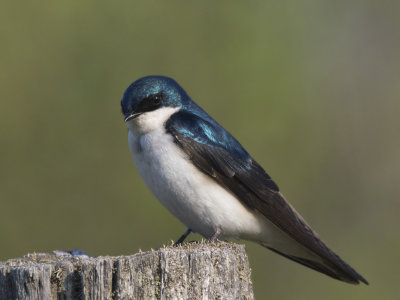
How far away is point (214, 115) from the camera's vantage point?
17.6ft

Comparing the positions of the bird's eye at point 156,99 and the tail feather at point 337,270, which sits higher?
the bird's eye at point 156,99

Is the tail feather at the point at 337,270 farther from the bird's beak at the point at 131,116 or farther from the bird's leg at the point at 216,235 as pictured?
the bird's beak at the point at 131,116

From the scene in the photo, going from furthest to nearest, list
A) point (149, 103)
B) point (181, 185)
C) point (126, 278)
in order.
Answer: point (149, 103) < point (181, 185) < point (126, 278)

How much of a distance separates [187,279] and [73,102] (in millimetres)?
2813

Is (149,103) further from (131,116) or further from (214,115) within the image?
(214,115)

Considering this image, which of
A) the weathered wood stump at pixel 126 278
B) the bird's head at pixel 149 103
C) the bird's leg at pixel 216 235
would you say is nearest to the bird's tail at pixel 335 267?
the bird's leg at pixel 216 235

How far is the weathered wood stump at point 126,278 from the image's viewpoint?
228cm

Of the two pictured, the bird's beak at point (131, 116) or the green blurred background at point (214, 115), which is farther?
the green blurred background at point (214, 115)

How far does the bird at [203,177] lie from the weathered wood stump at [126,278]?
910mm

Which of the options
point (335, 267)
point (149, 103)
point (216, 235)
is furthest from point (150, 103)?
point (335, 267)

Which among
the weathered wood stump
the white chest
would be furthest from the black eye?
the weathered wood stump

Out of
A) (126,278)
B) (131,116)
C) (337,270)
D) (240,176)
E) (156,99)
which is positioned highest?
(156,99)

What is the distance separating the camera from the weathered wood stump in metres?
2.28

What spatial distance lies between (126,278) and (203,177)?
1.11 m
